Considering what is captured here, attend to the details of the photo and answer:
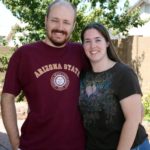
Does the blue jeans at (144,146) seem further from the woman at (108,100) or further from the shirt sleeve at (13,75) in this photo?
the shirt sleeve at (13,75)

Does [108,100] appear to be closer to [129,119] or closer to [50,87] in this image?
[129,119]

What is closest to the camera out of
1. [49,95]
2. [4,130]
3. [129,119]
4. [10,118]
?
[129,119]

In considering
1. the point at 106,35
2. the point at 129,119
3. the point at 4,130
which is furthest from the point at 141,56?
the point at 129,119

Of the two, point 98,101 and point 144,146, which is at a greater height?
point 98,101

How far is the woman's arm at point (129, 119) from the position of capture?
3.10 meters

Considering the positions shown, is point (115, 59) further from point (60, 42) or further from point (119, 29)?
point (119, 29)

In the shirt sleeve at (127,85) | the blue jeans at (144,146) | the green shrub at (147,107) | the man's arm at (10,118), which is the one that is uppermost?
the shirt sleeve at (127,85)

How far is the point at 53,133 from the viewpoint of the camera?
3260 mm

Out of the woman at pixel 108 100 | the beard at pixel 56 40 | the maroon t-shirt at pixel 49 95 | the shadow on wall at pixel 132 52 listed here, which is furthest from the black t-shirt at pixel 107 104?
the shadow on wall at pixel 132 52

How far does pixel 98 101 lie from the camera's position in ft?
10.5

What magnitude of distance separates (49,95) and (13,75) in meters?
0.34

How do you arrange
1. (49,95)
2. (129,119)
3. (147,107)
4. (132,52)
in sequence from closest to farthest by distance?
(129,119) → (49,95) → (147,107) → (132,52)

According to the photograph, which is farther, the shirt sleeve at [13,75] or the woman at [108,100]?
the shirt sleeve at [13,75]

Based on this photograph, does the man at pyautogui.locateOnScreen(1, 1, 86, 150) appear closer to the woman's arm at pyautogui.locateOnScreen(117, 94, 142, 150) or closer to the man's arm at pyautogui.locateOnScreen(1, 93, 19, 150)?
the man's arm at pyautogui.locateOnScreen(1, 93, 19, 150)
